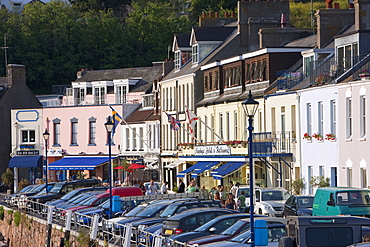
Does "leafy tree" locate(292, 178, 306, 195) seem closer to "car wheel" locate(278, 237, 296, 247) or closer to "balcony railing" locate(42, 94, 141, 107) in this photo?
"car wheel" locate(278, 237, 296, 247)

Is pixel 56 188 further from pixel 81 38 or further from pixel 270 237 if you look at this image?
pixel 81 38

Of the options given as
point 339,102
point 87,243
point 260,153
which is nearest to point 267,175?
point 260,153

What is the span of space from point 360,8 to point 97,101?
42.6m

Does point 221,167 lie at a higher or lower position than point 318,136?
lower

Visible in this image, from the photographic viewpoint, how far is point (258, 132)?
5200cm

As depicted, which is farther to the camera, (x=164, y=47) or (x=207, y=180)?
(x=164, y=47)

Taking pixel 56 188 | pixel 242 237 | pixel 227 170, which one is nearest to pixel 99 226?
pixel 242 237

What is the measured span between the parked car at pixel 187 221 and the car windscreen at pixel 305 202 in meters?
5.38

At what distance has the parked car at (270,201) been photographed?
3796cm

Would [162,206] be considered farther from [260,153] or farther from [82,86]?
[82,86]

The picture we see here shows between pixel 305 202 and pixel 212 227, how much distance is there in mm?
8056

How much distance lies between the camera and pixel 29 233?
1837 inches

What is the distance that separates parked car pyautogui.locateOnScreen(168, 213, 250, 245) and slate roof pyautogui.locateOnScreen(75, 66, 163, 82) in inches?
2094

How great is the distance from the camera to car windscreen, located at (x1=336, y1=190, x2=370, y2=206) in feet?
99.2
